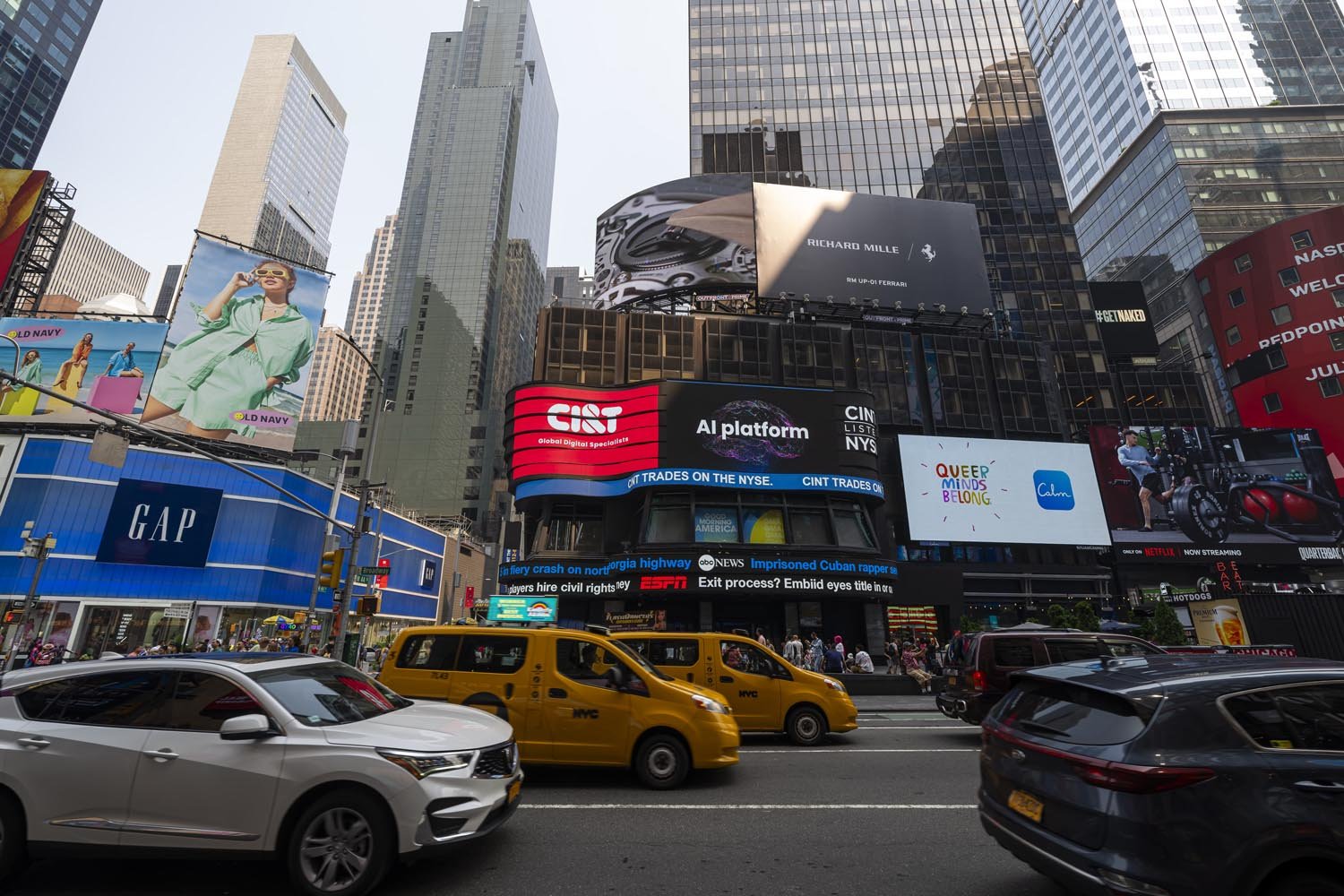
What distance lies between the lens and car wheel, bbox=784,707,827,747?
11.1 meters

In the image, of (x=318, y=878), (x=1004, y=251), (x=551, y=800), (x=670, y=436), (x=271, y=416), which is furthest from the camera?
(x=1004, y=251)

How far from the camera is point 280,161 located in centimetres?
13750

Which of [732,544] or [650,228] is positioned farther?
[650,228]

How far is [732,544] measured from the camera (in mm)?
29219

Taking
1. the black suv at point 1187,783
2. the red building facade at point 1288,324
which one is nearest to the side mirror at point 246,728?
the black suv at point 1187,783

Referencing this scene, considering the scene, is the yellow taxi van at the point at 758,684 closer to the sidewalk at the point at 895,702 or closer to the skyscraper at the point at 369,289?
the sidewalk at the point at 895,702

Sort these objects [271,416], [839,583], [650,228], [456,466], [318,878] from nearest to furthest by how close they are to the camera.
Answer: [318,878]
[839,583]
[271,416]
[650,228]
[456,466]

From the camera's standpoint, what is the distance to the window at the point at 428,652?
28.6 feet

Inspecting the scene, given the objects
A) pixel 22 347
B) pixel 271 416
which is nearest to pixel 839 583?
pixel 271 416

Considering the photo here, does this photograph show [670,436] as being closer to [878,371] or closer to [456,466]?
[878,371]

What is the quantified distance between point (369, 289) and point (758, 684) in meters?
182

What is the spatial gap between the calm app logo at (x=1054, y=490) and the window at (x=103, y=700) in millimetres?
43150

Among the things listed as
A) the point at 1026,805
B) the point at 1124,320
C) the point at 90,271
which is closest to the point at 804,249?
the point at 1124,320

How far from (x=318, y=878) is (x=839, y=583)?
26.9 meters
